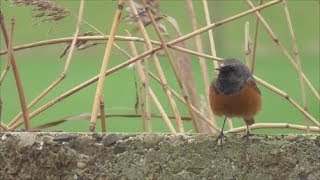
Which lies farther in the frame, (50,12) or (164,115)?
(164,115)

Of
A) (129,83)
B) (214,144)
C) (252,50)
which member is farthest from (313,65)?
(214,144)

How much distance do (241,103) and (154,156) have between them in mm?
881

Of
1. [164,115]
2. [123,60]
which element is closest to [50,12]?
[164,115]

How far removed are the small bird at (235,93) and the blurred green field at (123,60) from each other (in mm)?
5810

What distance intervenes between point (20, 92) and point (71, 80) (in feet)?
39.3

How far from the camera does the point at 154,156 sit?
2496 millimetres

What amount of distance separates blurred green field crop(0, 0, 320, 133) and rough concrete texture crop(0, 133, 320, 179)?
6.67 m

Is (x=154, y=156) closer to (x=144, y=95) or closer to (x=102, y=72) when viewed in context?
(x=102, y=72)

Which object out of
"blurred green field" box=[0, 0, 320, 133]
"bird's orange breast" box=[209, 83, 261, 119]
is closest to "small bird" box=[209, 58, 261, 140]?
"bird's orange breast" box=[209, 83, 261, 119]

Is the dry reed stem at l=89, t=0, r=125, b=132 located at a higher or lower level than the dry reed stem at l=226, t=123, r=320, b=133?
higher

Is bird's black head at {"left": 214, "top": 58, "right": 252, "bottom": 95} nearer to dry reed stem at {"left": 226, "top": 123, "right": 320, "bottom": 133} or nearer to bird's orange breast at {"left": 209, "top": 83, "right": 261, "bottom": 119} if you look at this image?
bird's orange breast at {"left": 209, "top": 83, "right": 261, "bottom": 119}

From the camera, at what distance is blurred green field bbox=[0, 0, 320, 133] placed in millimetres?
11531

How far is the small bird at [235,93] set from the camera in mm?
3311

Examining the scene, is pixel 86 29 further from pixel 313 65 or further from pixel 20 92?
pixel 313 65
